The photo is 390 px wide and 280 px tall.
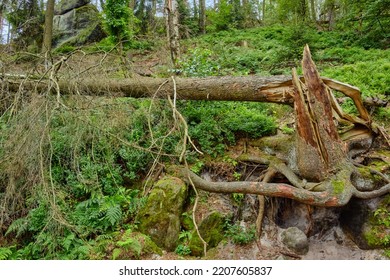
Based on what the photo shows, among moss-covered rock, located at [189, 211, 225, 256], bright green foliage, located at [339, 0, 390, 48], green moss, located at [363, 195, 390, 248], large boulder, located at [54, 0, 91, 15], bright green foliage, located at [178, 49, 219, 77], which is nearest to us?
green moss, located at [363, 195, 390, 248]

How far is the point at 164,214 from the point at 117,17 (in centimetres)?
775

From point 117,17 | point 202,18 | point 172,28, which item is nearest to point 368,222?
point 172,28

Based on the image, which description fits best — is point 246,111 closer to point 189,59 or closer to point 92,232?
point 189,59

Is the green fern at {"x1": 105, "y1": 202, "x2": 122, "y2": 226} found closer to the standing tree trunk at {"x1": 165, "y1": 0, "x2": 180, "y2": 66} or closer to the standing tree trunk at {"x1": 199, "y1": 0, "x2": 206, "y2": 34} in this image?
the standing tree trunk at {"x1": 165, "y1": 0, "x2": 180, "y2": 66}

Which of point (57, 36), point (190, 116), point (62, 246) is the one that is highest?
point (57, 36)

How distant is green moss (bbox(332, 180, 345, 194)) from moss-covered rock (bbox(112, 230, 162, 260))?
3.17 meters

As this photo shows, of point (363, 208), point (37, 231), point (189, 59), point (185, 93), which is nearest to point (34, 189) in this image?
point (37, 231)

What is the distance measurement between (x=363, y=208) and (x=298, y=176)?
49.6 inches

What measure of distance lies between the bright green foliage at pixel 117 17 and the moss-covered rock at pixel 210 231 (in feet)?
23.6

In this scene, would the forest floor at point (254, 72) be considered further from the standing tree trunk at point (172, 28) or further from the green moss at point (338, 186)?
the green moss at point (338, 186)

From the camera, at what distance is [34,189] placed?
16.8 ft

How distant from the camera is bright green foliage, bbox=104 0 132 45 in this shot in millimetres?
10000

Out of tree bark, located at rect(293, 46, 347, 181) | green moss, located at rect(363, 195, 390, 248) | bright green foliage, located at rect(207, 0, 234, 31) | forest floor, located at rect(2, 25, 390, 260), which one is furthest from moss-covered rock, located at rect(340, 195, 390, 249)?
bright green foliage, located at rect(207, 0, 234, 31)

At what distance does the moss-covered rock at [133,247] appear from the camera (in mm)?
4809
